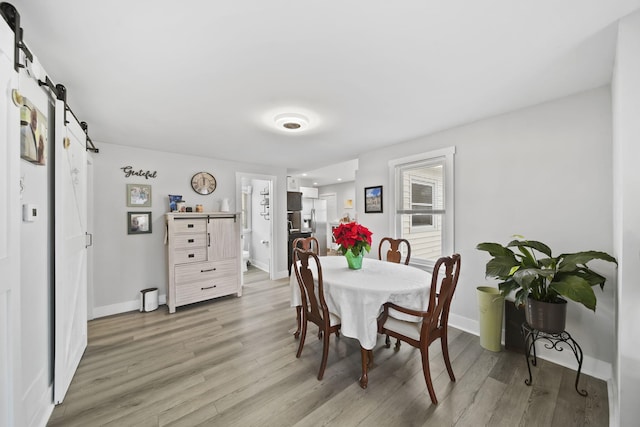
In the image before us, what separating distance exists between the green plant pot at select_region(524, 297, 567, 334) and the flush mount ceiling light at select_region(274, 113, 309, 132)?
Result: 253 cm

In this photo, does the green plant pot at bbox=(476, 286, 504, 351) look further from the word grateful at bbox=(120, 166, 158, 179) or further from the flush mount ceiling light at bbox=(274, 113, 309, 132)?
the word grateful at bbox=(120, 166, 158, 179)

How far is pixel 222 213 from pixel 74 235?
1.91 m

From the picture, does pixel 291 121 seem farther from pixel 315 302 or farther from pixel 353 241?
pixel 315 302

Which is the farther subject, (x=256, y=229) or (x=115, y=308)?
(x=256, y=229)

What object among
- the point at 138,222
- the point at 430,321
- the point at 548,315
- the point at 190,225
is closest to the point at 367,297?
the point at 430,321

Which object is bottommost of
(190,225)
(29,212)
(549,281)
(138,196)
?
(549,281)

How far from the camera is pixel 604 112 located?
6.64ft

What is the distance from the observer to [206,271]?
374cm

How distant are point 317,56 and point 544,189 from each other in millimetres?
2378

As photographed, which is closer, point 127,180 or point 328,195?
point 127,180

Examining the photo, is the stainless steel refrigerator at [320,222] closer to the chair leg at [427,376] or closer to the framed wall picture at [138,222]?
the framed wall picture at [138,222]

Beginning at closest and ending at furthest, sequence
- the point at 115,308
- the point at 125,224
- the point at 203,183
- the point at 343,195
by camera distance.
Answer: the point at 115,308 < the point at 125,224 < the point at 203,183 < the point at 343,195

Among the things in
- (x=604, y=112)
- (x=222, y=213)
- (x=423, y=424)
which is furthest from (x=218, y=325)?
(x=604, y=112)

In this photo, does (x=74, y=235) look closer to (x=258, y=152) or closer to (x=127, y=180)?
(x=127, y=180)
